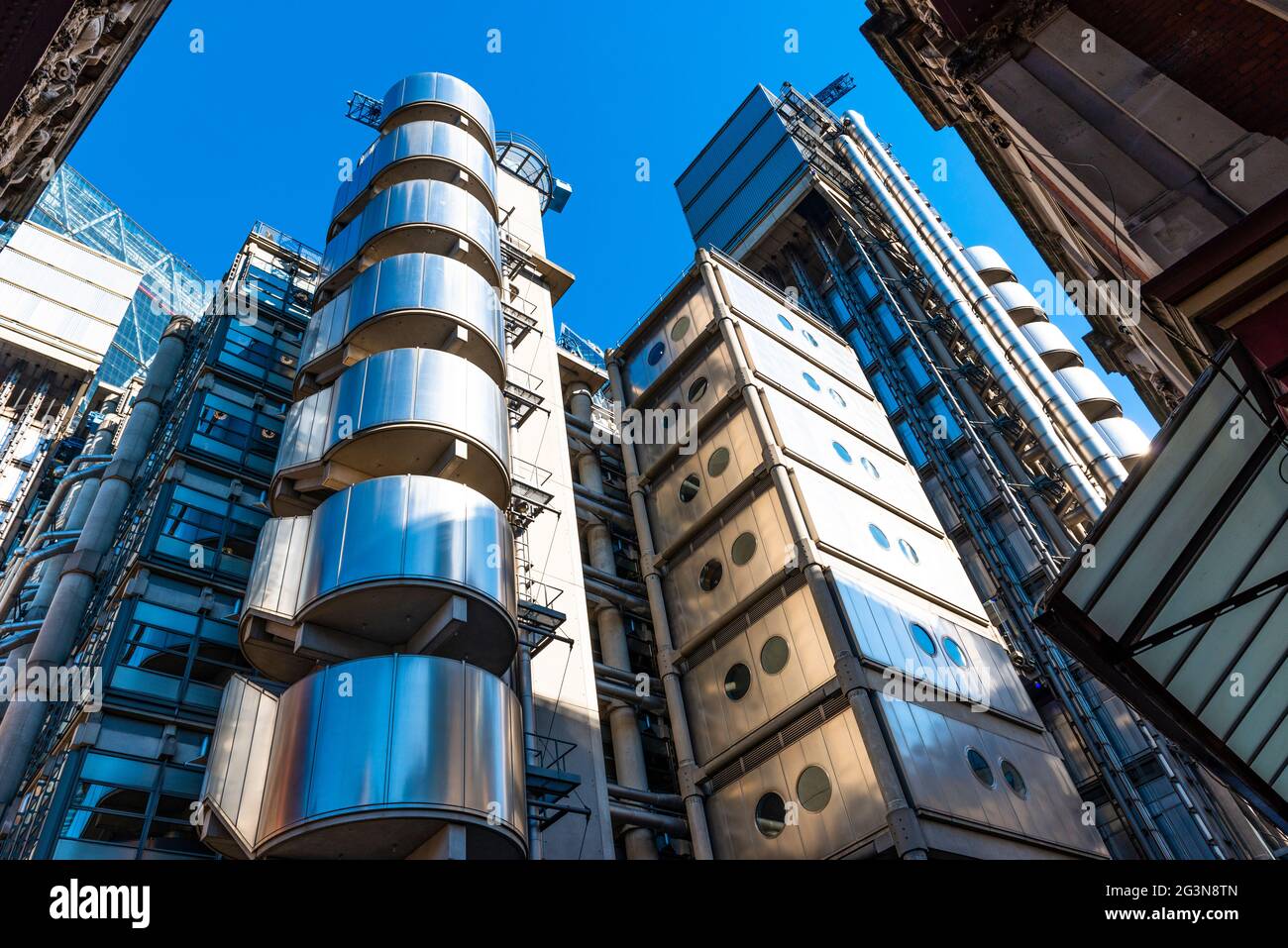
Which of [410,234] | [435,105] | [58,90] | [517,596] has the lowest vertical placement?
[58,90]

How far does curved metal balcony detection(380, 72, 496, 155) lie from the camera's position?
35219 millimetres

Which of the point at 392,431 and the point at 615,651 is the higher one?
the point at 392,431

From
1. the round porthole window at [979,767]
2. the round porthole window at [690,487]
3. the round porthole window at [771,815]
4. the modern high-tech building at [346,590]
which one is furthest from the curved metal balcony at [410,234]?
the round porthole window at [979,767]

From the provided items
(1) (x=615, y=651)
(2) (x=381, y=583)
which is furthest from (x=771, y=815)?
(2) (x=381, y=583)

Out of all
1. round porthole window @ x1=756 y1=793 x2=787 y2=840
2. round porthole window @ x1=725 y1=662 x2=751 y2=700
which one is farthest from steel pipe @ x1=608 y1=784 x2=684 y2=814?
round porthole window @ x1=725 y1=662 x2=751 y2=700

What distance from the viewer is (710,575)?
27.8 meters

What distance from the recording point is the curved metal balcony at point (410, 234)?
94.5 ft

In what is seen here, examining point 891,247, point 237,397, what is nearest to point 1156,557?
point 237,397

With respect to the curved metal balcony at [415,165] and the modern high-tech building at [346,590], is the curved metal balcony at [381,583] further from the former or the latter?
the curved metal balcony at [415,165]

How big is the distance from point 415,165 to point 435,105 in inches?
175

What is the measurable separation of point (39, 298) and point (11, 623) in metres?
47.8

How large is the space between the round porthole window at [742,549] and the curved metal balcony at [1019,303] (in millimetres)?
33051

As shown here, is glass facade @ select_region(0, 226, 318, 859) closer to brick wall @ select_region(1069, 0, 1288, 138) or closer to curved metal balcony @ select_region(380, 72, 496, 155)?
curved metal balcony @ select_region(380, 72, 496, 155)

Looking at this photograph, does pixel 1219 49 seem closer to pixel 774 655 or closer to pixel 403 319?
pixel 774 655
